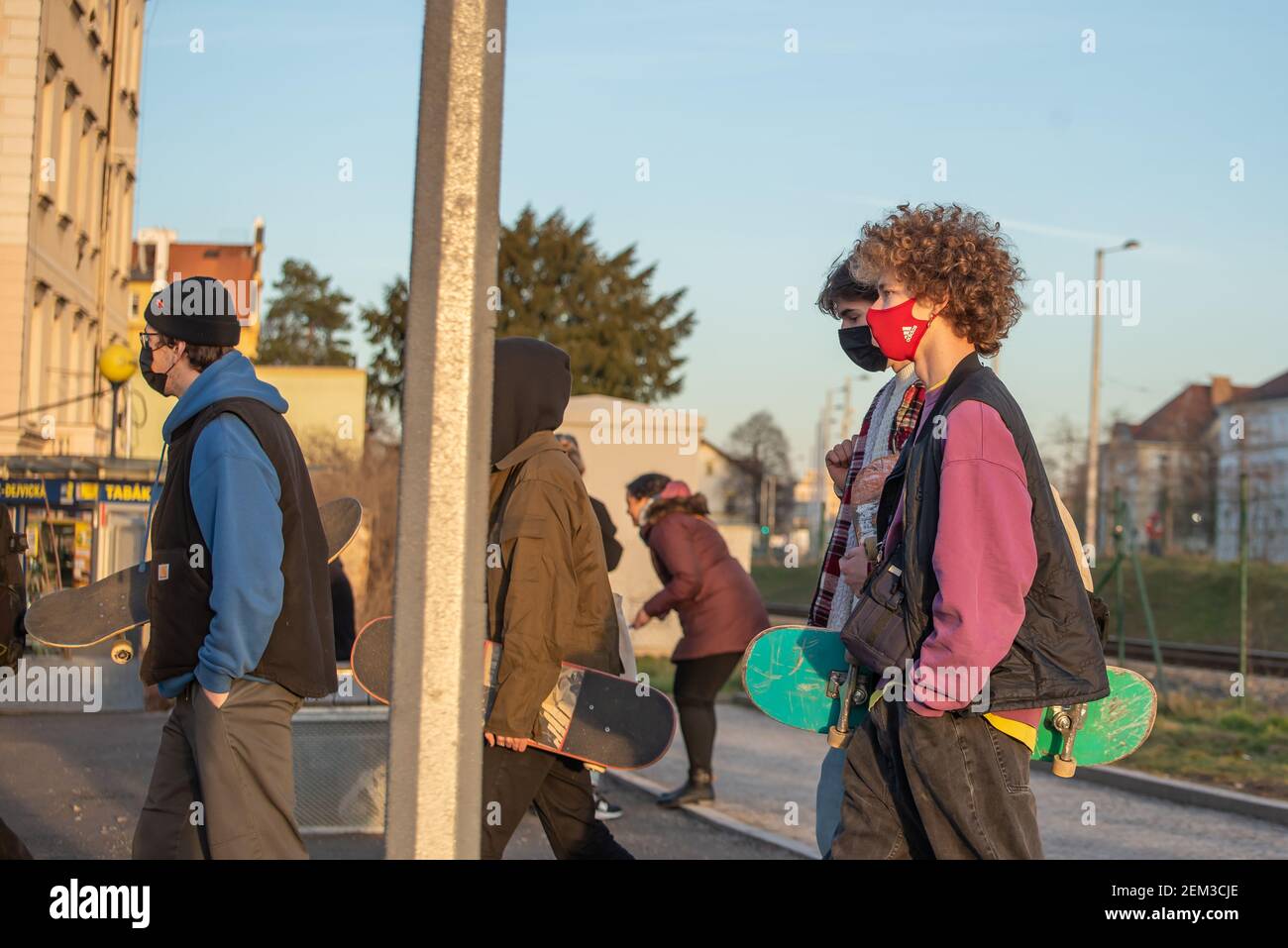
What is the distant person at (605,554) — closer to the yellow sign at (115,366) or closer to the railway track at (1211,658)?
the yellow sign at (115,366)

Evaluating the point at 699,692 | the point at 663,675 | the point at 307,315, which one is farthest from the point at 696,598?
the point at 307,315

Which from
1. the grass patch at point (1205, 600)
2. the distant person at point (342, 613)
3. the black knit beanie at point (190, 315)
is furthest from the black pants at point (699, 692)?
the grass patch at point (1205, 600)

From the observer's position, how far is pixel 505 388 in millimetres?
4520

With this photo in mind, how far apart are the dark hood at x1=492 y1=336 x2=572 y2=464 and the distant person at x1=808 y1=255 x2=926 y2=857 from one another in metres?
0.84

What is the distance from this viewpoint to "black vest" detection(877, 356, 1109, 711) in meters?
3.14

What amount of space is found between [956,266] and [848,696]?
1041 millimetres

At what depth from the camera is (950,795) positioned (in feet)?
10.2

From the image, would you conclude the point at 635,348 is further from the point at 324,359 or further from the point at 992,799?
the point at 992,799

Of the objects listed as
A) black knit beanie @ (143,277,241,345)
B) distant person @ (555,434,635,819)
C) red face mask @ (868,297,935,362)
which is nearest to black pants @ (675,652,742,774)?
distant person @ (555,434,635,819)

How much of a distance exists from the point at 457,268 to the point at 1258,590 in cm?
2867

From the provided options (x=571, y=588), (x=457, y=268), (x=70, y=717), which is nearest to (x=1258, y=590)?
(x=70, y=717)

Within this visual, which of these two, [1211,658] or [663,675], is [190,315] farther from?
[1211,658]

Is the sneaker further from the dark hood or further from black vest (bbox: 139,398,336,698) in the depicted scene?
black vest (bbox: 139,398,336,698)
